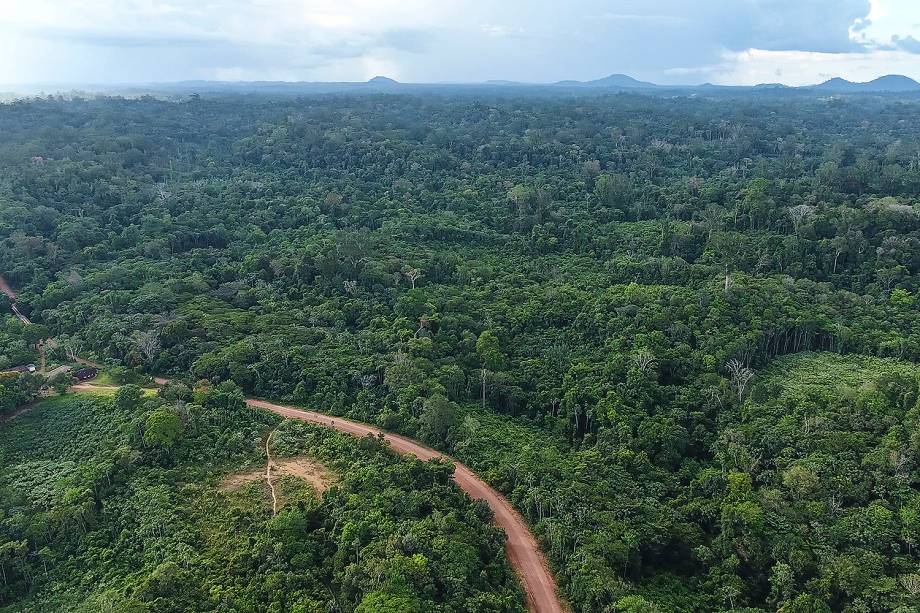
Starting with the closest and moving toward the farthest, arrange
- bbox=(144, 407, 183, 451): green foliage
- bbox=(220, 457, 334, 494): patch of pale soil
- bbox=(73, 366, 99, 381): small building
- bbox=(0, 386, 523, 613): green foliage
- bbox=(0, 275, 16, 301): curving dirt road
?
bbox=(0, 386, 523, 613): green foliage
bbox=(220, 457, 334, 494): patch of pale soil
bbox=(144, 407, 183, 451): green foliage
bbox=(73, 366, 99, 381): small building
bbox=(0, 275, 16, 301): curving dirt road

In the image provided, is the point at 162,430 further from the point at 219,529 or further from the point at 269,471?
the point at 219,529

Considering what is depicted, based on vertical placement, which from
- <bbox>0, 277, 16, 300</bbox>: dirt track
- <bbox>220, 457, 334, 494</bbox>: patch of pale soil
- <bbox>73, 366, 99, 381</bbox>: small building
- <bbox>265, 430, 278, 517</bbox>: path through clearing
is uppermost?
<bbox>0, 277, 16, 300</bbox>: dirt track

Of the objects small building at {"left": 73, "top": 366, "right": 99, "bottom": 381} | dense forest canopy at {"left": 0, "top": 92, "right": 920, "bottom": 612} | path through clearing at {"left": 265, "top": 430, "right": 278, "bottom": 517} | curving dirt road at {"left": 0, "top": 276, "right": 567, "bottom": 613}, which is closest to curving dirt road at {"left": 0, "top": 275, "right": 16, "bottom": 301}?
dense forest canopy at {"left": 0, "top": 92, "right": 920, "bottom": 612}

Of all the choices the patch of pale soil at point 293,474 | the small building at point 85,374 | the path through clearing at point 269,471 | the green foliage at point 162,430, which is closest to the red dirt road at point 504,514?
the path through clearing at point 269,471

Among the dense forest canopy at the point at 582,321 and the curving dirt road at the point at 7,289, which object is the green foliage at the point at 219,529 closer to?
the dense forest canopy at the point at 582,321

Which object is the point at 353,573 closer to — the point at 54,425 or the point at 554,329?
the point at 54,425

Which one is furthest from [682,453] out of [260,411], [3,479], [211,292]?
[211,292]

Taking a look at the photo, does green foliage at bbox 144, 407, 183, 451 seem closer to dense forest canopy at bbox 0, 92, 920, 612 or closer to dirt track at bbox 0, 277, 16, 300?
dense forest canopy at bbox 0, 92, 920, 612
